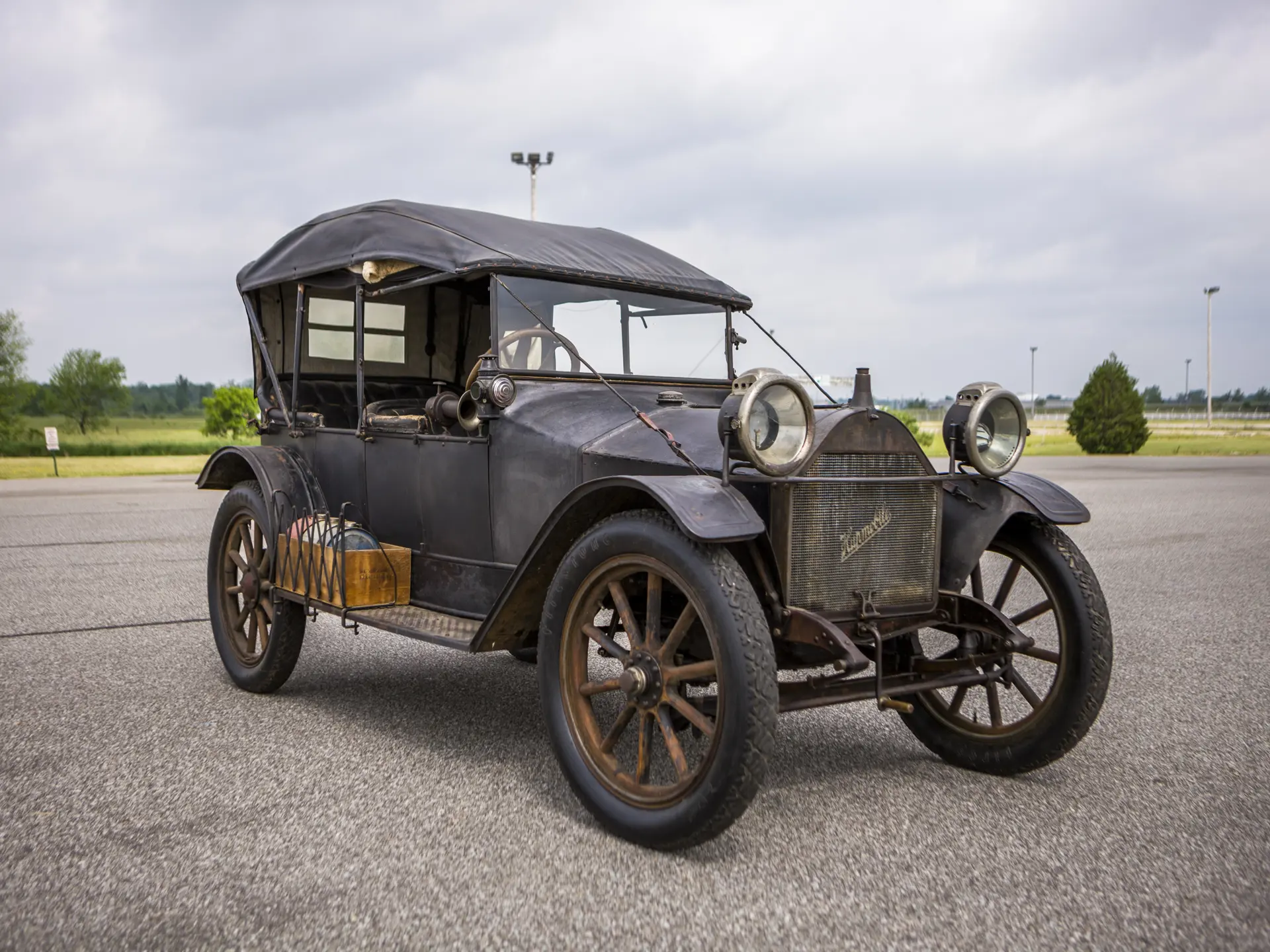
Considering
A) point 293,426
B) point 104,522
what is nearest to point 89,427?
point 104,522

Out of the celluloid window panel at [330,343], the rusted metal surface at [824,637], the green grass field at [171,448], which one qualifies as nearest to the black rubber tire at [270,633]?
the celluloid window panel at [330,343]

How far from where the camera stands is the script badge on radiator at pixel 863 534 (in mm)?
3482

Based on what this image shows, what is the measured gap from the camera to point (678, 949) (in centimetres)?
254

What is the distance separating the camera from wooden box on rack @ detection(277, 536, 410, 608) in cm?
454

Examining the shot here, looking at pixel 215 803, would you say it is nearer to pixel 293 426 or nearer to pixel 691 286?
pixel 293 426

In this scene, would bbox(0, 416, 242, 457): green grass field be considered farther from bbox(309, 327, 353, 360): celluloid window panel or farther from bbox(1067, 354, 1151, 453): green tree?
bbox(309, 327, 353, 360): celluloid window panel

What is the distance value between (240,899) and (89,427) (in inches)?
2827

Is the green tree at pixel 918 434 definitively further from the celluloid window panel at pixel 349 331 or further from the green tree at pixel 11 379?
the green tree at pixel 11 379

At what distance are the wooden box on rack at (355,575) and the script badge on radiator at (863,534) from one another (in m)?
2.15

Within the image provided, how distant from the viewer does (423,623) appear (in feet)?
14.1

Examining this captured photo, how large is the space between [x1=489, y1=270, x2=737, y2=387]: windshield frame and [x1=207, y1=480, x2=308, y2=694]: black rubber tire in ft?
5.39

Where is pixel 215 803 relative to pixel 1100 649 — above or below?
below

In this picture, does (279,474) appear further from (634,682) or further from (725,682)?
(725,682)

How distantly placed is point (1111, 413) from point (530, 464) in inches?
1331
